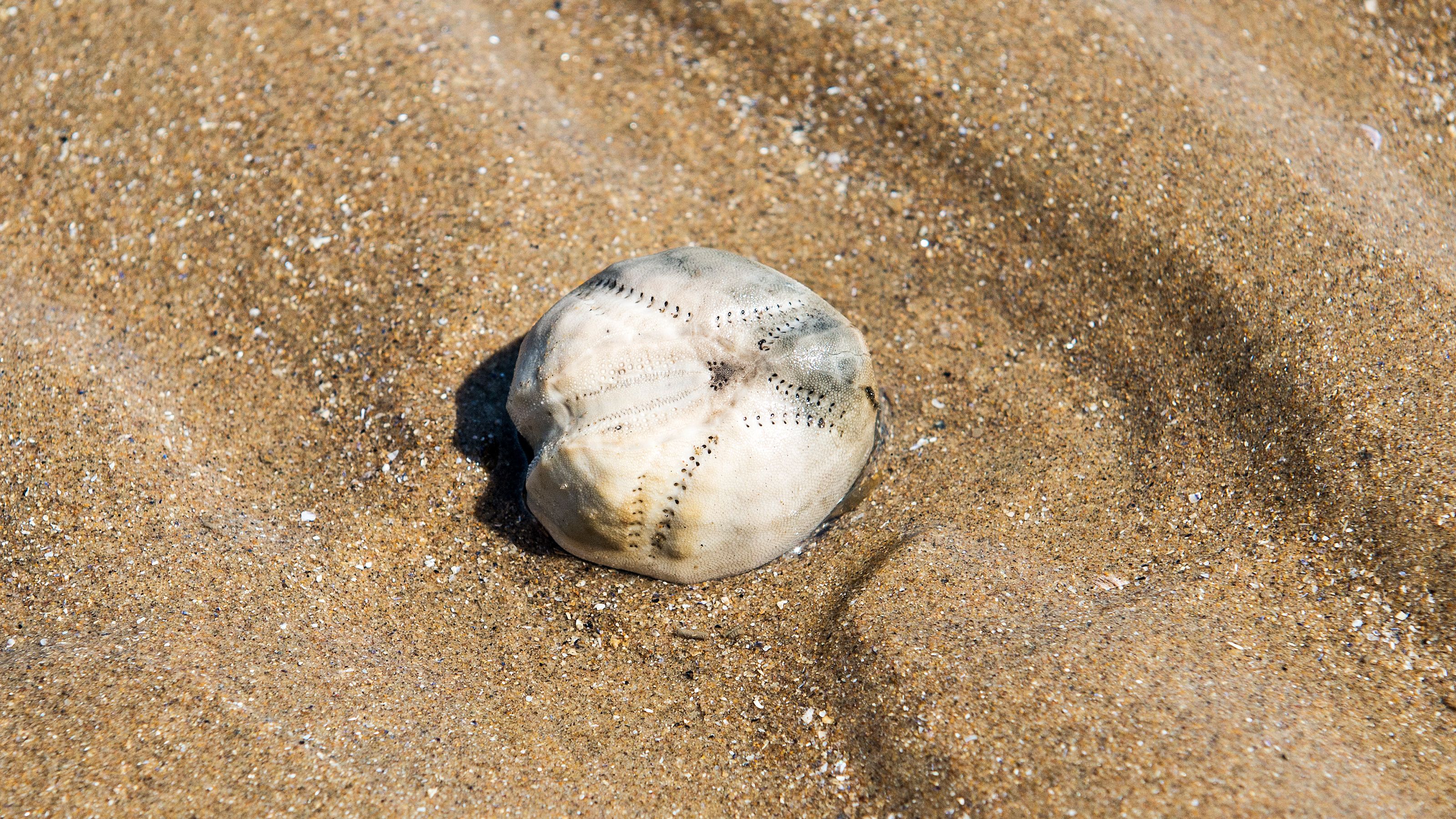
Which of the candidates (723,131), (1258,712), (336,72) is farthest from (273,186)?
(1258,712)

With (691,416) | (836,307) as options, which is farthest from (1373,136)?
(691,416)

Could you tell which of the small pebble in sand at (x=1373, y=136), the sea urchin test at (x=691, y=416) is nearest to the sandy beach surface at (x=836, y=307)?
the small pebble in sand at (x=1373, y=136)

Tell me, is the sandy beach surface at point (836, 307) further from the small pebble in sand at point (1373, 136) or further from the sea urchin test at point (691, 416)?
the sea urchin test at point (691, 416)

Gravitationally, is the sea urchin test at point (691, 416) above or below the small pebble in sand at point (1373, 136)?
below

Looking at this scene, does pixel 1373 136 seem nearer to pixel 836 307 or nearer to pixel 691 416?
pixel 836 307

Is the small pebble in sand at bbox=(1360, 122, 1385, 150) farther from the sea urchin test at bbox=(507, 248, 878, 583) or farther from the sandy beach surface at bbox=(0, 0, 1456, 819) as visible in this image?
the sea urchin test at bbox=(507, 248, 878, 583)

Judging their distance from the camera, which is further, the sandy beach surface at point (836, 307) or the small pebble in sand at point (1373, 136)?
the small pebble in sand at point (1373, 136)

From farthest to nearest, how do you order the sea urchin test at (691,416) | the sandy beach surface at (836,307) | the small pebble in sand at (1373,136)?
the small pebble in sand at (1373,136) → the sea urchin test at (691,416) → the sandy beach surface at (836,307)
